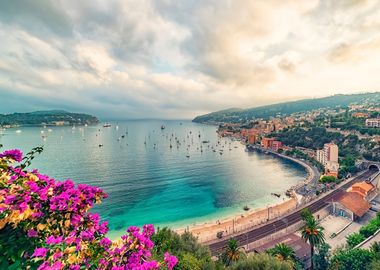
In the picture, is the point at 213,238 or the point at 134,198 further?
the point at 134,198

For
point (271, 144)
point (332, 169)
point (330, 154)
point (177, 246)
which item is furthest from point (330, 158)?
point (177, 246)

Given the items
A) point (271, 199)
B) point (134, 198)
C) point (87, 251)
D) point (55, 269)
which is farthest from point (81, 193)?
point (271, 199)

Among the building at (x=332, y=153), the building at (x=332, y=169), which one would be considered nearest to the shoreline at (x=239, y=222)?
the building at (x=332, y=169)

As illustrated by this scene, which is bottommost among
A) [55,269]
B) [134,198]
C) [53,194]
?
[134,198]

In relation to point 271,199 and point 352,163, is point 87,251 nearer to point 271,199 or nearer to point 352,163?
point 271,199

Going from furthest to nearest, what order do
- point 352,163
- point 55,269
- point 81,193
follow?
point 352,163 → point 81,193 → point 55,269

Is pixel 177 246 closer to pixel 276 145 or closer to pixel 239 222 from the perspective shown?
pixel 239 222

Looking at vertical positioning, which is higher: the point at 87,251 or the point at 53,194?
the point at 53,194
